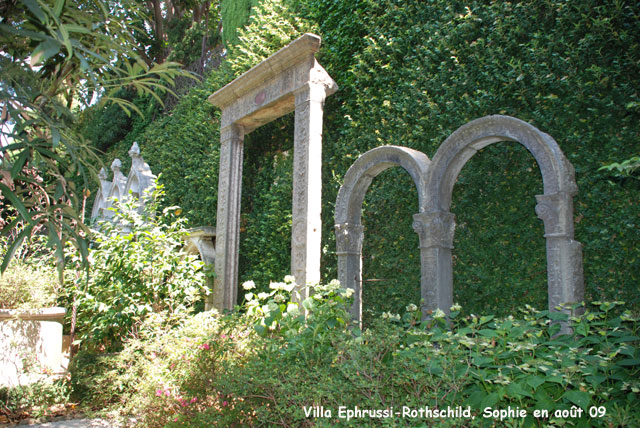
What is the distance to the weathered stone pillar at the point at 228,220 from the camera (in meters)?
6.04

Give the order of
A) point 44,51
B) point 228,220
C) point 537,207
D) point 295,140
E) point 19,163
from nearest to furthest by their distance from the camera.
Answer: point 44,51 < point 19,163 < point 537,207 < point 295,140 < point 228,220

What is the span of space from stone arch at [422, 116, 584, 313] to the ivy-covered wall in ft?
0.75

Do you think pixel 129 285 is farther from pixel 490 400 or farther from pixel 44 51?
pixel 490 400

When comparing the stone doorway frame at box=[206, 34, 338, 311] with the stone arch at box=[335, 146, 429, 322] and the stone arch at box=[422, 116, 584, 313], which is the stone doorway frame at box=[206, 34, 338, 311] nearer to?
the stone arch at box=[335, 146, 429, 322]

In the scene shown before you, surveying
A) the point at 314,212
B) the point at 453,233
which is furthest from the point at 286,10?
the point at 453,233

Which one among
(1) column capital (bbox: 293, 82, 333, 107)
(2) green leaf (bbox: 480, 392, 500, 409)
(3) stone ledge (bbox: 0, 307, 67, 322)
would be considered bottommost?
(2) green leaf (bbox: 480, 392, 500, 409)

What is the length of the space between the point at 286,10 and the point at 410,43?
7.19ft

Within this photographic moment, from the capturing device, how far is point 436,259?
3922 mm

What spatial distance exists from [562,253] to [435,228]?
0.97 metres

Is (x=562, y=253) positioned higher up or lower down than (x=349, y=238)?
lower down

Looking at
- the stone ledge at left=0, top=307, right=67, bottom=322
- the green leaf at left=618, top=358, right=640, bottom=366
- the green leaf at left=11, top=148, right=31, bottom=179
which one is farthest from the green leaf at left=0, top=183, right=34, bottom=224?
the stone ledge at left=0, top=307, right=67, bottom=322

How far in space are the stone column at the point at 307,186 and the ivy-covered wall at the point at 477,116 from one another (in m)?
0.39

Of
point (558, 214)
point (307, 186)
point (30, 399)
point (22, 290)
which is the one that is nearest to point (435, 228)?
point (558, 214)

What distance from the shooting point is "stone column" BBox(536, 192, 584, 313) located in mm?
3254
